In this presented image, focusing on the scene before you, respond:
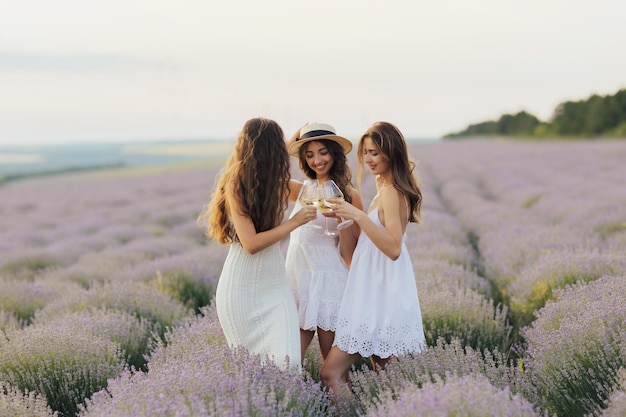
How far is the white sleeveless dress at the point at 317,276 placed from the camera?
3.08m

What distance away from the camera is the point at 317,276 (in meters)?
3.11

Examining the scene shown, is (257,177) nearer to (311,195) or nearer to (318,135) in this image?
(311,195)

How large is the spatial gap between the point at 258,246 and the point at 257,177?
33 centimetres

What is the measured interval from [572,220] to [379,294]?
5.28 meters

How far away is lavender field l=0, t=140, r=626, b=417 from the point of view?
7.55ft

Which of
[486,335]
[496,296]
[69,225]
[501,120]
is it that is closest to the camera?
[486,335]

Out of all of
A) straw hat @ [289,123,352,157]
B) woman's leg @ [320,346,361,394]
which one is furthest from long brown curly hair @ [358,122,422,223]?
woman's leg @ [320,346,361,394]

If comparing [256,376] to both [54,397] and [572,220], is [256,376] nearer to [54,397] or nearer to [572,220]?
[54,397]

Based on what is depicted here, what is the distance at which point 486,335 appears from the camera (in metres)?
3.71

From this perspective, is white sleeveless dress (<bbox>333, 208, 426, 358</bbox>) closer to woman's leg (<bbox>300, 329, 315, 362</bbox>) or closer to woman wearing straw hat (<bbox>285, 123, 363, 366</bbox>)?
woman wearing straw hat (<bbox>285, 123, 363, 366</bbox>)

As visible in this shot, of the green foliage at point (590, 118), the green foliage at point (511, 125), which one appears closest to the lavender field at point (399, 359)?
the green foliage at point (590, 118)

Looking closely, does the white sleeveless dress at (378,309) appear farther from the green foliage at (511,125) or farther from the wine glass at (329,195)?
the green foliage at (511,125)

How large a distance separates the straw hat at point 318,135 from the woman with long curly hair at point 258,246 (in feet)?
0.59

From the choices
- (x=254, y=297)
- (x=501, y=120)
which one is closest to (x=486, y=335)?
(x=254, y=297)
